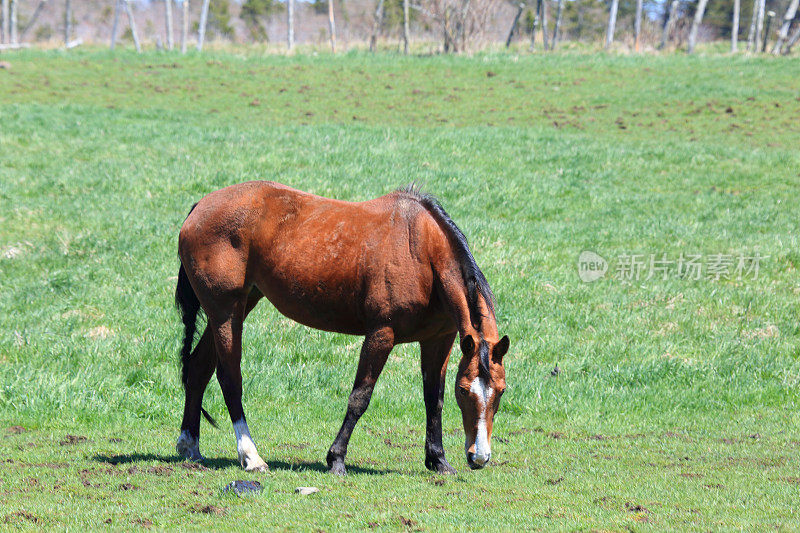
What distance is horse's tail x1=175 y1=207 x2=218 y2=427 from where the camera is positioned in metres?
7.20

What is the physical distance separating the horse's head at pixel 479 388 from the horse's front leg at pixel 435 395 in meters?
0.81

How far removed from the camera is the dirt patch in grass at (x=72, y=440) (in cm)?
719

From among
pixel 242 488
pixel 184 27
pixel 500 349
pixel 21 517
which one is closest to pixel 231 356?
pixel 242 488

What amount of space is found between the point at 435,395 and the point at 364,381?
0.65 metres

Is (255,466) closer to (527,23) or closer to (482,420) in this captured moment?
(482,420)

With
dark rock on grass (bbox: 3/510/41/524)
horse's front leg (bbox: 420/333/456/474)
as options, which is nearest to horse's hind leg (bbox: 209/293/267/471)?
horse's front leg (bbox: 420/333/456/474)

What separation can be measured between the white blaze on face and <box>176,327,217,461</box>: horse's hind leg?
2.58m

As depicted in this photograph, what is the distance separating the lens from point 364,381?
6.24m

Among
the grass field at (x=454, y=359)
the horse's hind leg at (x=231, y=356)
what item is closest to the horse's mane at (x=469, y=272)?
the grass field at (x=454, y=359)

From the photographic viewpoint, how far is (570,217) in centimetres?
1591

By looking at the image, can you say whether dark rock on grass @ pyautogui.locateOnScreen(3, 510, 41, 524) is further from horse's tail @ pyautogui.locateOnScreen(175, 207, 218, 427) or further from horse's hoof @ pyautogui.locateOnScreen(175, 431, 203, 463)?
horse's tail @ pyautogui.locateOnScreen(175, 207, 218, 427)

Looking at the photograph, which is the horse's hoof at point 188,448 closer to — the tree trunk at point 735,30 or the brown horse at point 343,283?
the brown horse at point 343,283

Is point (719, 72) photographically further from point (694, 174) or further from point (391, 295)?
point (391, 295)

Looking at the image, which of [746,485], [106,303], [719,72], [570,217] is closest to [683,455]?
[746,485]
